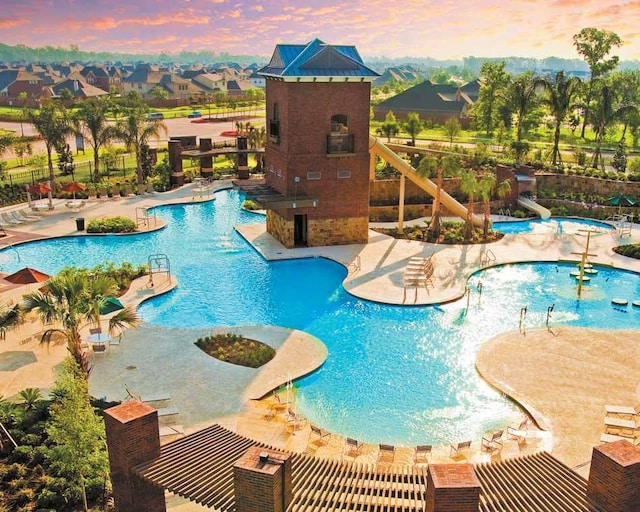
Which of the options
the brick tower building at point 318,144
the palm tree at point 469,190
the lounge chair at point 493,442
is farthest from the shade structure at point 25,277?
the palm tree at point 469,190

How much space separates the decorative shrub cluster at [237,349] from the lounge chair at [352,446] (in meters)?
5.24

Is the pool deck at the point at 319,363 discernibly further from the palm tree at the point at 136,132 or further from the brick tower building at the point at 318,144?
the palm tree at the point at 136,132

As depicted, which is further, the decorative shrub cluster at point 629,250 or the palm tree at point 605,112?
the palm tree at point 605,112

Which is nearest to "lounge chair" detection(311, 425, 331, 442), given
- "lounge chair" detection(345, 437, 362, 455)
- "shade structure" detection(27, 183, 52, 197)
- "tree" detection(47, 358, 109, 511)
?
"lounge chair" detection(345, 437, 362, 455)

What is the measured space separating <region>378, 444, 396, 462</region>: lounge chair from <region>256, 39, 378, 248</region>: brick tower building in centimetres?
1716

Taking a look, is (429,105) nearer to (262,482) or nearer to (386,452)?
(386,452)

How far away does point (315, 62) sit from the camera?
96.7ft

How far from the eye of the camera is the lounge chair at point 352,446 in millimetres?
14469

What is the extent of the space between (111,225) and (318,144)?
1302cm

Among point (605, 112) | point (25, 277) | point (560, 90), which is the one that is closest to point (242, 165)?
point (560, 90)

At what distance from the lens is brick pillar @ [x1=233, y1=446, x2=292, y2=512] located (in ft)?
29.9

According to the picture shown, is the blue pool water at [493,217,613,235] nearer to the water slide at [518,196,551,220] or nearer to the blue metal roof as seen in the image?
the water slide at [518,196,551,220]

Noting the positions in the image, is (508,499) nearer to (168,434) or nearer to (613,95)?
(168,434)

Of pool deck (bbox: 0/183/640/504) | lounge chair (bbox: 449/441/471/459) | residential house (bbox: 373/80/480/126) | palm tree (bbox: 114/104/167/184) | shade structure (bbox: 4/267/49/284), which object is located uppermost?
residential house (bbox: 373/80/480/126)
